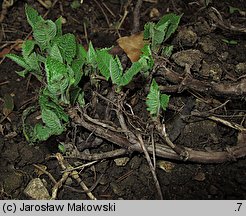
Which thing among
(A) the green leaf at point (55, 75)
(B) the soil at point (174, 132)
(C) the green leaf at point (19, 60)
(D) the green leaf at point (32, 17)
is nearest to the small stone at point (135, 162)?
(B) the soil at point (174, 132)

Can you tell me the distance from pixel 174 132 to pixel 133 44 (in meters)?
0.49

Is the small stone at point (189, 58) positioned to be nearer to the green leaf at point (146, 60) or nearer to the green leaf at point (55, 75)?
the green leaf at point (146, 60)

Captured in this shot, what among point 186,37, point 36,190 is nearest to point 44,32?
point 36,190

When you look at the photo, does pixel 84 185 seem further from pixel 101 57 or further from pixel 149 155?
pixel 101 57

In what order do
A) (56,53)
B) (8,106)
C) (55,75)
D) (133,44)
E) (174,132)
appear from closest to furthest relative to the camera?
(55,75)
(56,53)
(174,132)
(8,106)
(133,44)

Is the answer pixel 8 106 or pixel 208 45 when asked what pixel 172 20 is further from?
pixel 8 106

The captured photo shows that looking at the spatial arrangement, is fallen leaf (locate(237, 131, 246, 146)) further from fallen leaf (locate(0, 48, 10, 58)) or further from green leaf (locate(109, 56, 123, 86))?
fallen leaf (locate(0, 48, 10, 58))

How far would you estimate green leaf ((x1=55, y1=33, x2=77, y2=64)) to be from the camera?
5.58ft

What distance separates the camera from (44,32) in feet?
5.60

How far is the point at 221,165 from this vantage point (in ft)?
5.80

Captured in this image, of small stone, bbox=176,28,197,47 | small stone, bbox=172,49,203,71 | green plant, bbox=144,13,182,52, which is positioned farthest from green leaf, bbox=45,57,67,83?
small stone, bbox=176,28,197,47

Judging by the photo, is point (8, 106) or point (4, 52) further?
point (4, 52)

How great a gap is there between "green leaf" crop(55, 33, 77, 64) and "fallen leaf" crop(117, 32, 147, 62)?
0.37 metres
